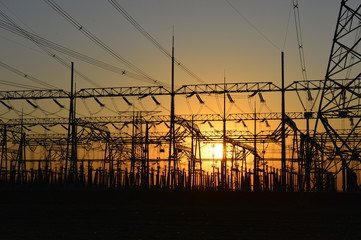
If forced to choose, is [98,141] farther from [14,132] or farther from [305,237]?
[305,237]

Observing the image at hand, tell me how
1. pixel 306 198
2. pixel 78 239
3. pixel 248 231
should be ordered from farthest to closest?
pixel 306 198 → pixel 248 231 → pixel 78 239

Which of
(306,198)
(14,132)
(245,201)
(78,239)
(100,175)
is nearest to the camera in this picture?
(78,239)

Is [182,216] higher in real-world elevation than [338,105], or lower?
lower

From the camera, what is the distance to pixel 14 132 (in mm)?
53125

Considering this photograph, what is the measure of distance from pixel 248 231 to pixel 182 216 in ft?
18.3

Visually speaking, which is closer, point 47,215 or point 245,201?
point 47,215

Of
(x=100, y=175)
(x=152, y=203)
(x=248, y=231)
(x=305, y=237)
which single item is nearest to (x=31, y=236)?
(x=248, y=231)

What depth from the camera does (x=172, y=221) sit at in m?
19.0

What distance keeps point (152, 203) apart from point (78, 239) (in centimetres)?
1652

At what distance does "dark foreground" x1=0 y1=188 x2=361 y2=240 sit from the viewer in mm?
15180

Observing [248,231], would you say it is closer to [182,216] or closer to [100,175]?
[182,216]

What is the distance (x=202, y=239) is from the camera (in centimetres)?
1406

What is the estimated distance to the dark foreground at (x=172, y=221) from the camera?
49.8ft

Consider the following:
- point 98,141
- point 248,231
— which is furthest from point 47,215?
point 98,141
